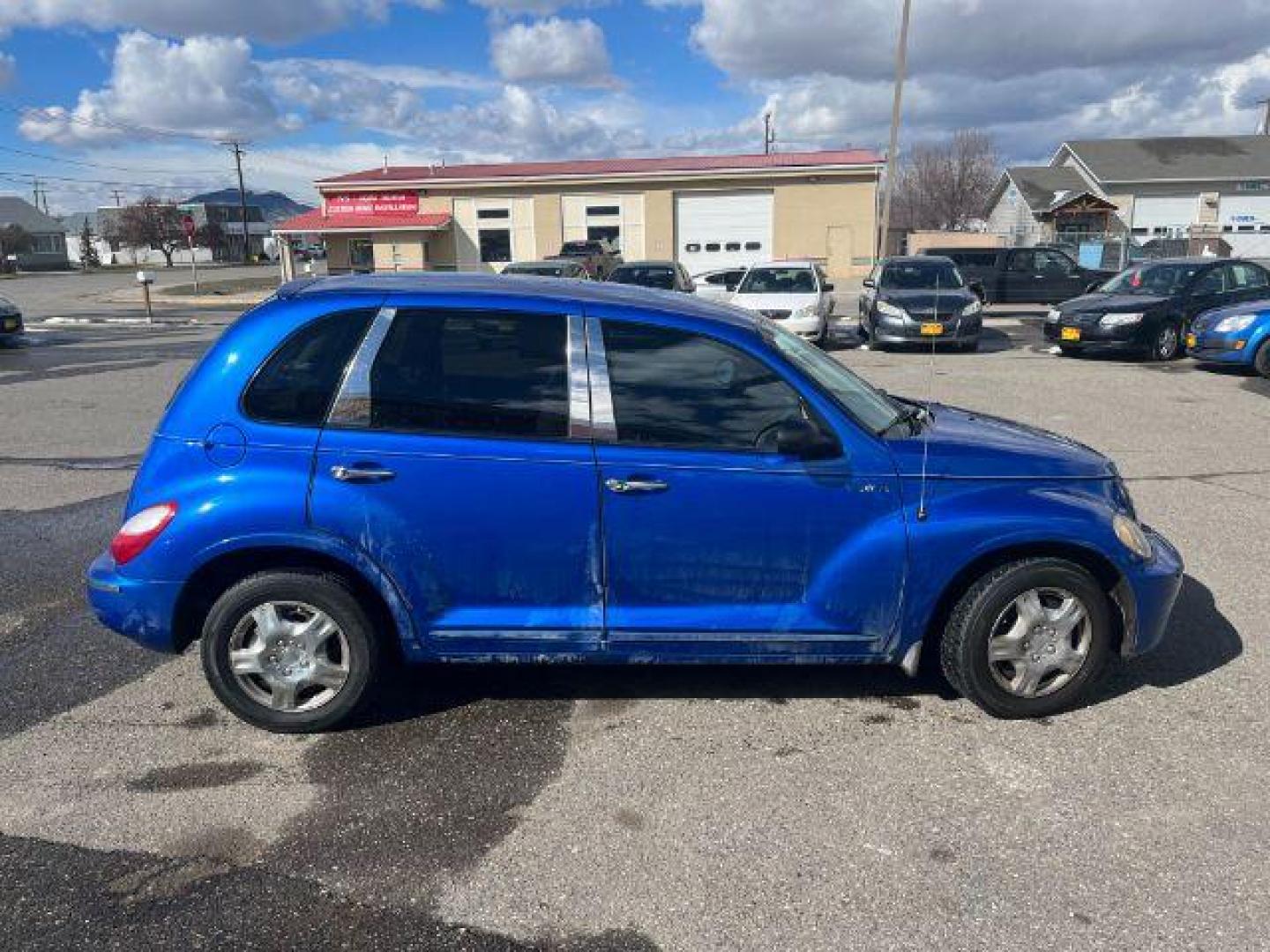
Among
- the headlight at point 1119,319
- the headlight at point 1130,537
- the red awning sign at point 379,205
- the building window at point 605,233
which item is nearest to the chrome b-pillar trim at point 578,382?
the headlight at point 1130,537

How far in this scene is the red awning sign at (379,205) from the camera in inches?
1519

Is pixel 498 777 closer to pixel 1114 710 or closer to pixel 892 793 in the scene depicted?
pixel 892 793

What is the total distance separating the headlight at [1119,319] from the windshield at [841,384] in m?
12.0

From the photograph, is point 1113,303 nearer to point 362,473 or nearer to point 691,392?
point 691,392

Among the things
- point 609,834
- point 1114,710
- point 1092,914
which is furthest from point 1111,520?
point 609,834

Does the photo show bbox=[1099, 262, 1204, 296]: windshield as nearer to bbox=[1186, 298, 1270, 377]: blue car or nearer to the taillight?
bbox=[1186, 298, 1270, 377]: blue car

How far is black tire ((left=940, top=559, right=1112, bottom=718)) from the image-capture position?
3.61 metres

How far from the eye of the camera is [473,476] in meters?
3.45

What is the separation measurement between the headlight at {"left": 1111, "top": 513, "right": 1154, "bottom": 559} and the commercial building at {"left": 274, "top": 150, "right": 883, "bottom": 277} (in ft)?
112

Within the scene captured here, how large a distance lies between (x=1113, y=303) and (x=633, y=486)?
13898 mm

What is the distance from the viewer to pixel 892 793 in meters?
3.28

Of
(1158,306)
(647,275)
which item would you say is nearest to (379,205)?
(647,275)

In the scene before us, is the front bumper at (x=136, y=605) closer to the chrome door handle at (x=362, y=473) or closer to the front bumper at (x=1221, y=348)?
the chrome door handle at (x=362, y=473)

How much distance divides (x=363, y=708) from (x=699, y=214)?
36.2 meters
